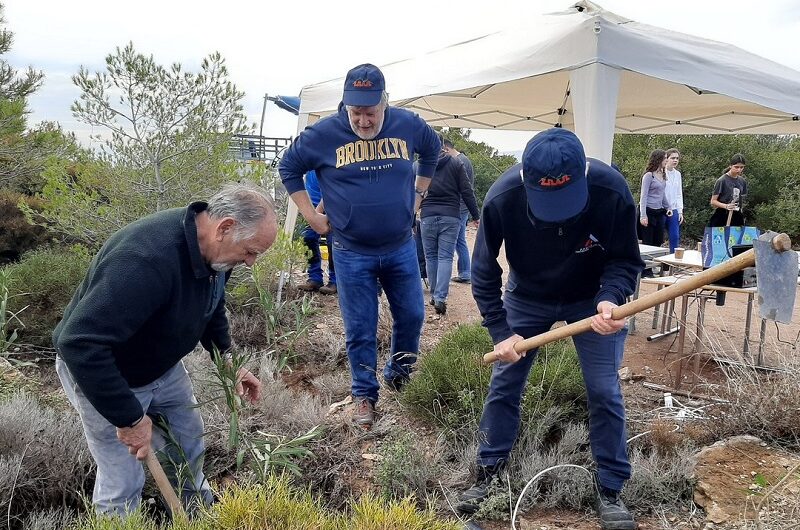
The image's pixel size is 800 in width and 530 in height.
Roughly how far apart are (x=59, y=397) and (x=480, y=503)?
106 inches

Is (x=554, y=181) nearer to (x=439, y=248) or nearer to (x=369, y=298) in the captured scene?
(x=369, y=298)

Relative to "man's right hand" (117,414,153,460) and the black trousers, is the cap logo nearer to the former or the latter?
"man's right hand" (117,414,153,460)

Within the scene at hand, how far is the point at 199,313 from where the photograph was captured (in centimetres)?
233

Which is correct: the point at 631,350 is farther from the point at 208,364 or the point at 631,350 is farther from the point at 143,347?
the point at 143,347

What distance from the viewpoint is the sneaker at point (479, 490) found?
2.74 metres

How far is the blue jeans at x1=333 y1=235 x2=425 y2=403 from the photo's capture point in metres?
3.55

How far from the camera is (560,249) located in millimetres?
2566

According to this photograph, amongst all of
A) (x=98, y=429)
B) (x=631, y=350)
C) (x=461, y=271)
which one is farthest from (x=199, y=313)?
(x=461, y=271)

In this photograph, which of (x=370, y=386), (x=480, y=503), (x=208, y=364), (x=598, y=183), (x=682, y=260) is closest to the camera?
(x=598, y=183)

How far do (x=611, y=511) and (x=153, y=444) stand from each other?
195 cm

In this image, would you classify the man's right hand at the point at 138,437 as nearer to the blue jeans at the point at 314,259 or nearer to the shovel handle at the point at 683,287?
Answer: the shovel handle at the point at 683,287

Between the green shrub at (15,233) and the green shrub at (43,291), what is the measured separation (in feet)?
9.04

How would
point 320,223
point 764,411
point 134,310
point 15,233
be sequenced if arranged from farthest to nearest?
point 15,233
point 320,223
point 764,411
point 134,310

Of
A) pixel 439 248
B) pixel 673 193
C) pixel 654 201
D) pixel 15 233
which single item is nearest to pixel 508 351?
pixel 439 248
